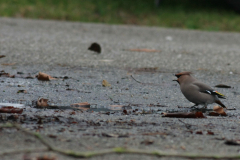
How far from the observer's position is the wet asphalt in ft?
8.76

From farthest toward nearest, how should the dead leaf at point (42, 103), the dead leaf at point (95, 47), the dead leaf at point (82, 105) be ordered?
the dead leaf at point (95, 47)
the dead leaf at point (82, 105)
the dead leaf at point (42, 103)

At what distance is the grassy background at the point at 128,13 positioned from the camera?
1235 centimetres

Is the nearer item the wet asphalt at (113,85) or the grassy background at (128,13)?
the wet asphalt at (113,85)

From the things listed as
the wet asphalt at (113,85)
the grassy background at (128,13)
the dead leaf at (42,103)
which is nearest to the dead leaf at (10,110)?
the wet asphalt at (113,85)

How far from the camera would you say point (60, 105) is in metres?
3.82

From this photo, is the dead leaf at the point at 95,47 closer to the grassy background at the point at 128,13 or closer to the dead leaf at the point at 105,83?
the dead leaf at the point at 105,83

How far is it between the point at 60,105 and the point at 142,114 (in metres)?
0.77

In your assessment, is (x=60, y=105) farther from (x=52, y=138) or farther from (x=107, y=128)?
(x=52, y=138)

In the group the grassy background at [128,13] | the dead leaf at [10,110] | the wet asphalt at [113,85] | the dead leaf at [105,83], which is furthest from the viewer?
the grassy background at [128,13]

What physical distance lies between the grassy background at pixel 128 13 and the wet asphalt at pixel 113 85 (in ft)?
6.21

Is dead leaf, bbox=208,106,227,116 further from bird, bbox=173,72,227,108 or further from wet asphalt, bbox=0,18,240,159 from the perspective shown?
bird, bbox=173,72,227,108

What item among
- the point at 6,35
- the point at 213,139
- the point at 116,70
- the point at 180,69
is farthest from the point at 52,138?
the point at 6,35

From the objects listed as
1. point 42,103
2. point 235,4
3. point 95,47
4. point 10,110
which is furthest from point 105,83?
point 235,4

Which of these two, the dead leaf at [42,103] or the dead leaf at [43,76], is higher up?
the dead leaf at [43,76]
